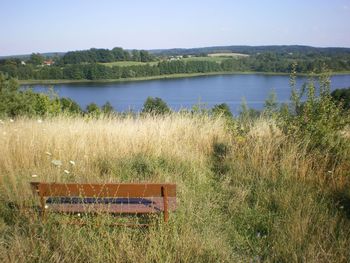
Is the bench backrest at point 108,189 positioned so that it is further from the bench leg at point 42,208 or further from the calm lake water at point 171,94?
the calm lake water at point 171,94

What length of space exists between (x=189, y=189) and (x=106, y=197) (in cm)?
Result: 140

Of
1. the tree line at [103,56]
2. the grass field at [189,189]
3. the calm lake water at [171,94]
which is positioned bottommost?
the calm lake water at [171,94]

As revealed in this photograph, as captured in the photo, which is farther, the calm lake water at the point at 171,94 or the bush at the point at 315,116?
the calm lake water at the point at 171,94

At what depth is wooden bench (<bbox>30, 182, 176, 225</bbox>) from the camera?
3340mm

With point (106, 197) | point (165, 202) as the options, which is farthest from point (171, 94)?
point (165, 202)

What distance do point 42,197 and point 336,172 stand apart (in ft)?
12.9

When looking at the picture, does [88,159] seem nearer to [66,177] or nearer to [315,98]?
[66,177]

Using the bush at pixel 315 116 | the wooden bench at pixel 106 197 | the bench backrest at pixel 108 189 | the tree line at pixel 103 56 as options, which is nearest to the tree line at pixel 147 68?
the tree line at pixel 103 56

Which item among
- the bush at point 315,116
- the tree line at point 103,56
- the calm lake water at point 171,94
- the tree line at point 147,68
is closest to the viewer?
the bush at point 315,116

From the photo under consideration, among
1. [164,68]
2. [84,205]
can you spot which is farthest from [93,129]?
[164,68]

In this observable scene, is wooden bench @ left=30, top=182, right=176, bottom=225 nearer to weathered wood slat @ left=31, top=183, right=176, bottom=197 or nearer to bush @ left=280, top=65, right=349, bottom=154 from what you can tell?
weathered wood slat @ left=31, top=183, right=176, bottom=197

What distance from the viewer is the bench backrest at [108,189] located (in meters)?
3.32

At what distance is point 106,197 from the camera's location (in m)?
3.60

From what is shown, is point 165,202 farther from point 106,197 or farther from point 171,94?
point 171,94
